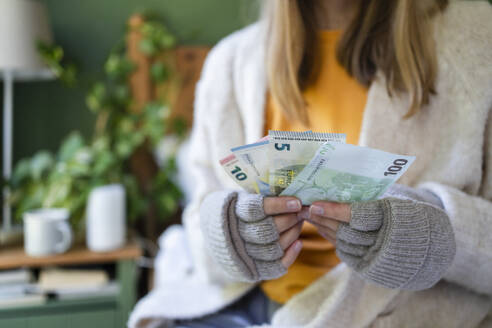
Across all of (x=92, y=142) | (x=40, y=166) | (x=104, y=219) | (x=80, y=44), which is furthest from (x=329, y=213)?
(x=80, y=44)

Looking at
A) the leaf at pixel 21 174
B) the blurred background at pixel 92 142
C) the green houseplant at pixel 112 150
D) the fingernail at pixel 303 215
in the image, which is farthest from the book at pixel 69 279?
the fingernail at pixel 303 215

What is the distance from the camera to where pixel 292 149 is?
1.46ft

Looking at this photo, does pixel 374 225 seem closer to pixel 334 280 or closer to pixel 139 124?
pixel 334 280

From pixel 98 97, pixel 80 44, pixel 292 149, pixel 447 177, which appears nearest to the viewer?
pixel 292 149

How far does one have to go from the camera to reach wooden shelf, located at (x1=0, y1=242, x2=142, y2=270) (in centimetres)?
117

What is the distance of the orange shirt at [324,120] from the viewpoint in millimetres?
713

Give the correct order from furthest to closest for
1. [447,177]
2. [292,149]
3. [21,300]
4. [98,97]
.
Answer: [98,97], [21,300], [447,177], [292,149]

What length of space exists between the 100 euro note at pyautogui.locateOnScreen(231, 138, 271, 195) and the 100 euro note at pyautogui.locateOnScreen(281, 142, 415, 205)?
0.11 ft

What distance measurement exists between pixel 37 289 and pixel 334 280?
2.98 ft

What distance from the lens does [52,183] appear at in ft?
4.30

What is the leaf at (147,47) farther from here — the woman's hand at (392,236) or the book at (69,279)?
the woman's hand at (392,236)

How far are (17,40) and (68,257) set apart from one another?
0.67m

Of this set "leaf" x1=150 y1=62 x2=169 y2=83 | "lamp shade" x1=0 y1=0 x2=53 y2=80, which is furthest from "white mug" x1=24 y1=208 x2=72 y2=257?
"leaf" x1=150 y1=62 x2=169 y2=83

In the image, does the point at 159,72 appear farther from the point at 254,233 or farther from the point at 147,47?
the point at 254,233
